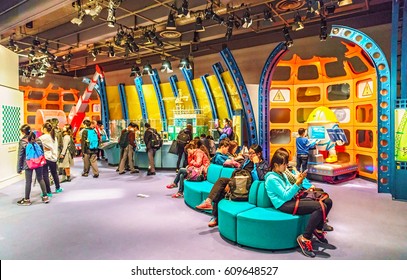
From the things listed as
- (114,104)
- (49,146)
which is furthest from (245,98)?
(114,104)

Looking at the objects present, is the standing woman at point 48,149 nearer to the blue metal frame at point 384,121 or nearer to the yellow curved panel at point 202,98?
the yellow curved panel at point 202,98

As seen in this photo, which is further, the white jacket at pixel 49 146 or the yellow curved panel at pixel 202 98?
the yellow curved panel at pixel 202 98

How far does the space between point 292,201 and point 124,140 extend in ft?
20.3

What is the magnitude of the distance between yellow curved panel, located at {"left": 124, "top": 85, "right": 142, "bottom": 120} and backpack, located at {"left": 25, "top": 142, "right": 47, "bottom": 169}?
8.21 meters

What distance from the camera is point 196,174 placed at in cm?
537

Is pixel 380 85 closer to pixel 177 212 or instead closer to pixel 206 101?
pixel 177 212

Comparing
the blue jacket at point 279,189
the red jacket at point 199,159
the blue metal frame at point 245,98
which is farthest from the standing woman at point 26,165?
the blue metal frame at point 245,98

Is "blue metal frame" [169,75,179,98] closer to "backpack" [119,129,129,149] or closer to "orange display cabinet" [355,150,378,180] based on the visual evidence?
"backpack" [119,129,129,149]

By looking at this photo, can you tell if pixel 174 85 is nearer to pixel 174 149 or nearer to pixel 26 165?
pixel 174 149

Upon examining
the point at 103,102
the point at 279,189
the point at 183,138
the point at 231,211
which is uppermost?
the point at 103,102

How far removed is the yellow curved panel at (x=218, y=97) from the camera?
10.6 meters

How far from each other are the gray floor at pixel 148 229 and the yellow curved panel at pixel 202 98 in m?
5.53

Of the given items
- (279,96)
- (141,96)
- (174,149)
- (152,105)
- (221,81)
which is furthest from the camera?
(152,105)
